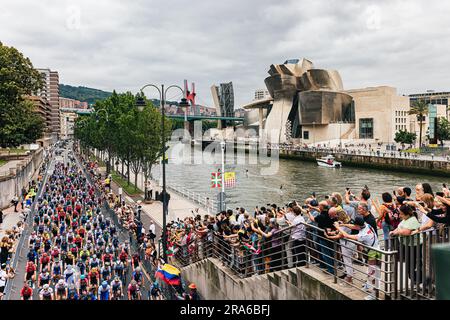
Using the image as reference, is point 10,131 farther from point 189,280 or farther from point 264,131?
point 264,131

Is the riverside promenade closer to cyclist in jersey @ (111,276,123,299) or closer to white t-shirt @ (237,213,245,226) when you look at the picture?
cyclist in jersey @ (111,276,123,299)

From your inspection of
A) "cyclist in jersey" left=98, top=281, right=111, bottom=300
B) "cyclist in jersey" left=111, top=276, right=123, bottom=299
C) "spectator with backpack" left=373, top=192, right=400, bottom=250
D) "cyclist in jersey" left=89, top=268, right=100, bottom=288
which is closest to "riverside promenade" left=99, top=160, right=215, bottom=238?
"cyclist in jersey" left=89, top=268, right=100, bottom=288

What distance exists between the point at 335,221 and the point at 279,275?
5.37ft

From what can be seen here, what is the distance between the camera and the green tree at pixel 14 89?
42.6m

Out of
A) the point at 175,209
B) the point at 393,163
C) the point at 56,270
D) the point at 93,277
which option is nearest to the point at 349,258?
the point at 93,277

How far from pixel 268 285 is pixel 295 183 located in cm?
4337

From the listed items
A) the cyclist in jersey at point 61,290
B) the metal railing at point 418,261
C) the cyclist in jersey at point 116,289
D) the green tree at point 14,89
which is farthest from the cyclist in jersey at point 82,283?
the green tree at point 14,89

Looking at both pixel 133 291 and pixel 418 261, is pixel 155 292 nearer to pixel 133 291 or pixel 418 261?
pixel 133 291

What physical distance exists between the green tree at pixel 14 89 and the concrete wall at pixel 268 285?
124ft

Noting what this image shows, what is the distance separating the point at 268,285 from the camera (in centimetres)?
856

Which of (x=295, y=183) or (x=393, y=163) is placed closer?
(x=295, y=183)

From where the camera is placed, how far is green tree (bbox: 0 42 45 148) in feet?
140
